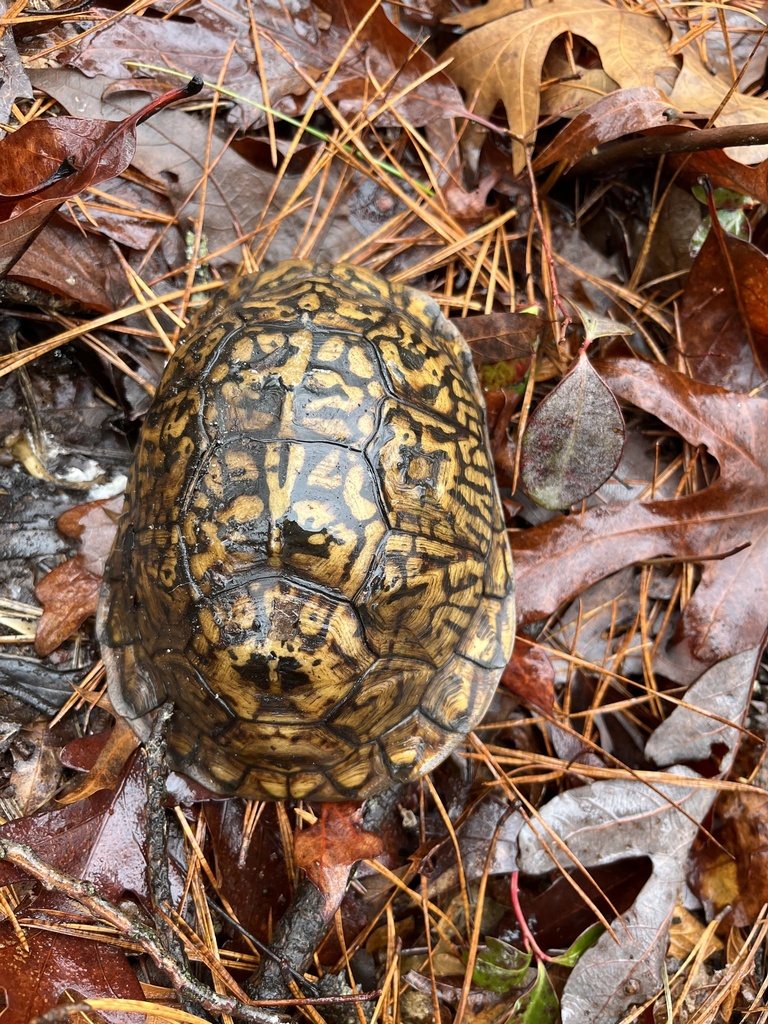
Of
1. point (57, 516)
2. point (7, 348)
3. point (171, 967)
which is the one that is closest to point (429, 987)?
point (171, 967)

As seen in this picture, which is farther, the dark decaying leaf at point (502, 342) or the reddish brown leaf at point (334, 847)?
the dark decaying leaf at point (502, 342)

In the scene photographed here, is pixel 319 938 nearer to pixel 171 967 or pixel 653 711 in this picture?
pixel 171 967

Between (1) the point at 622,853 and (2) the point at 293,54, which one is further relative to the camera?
(2) the point at 293,54

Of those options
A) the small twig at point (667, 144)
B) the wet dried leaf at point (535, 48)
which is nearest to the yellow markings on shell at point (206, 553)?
the wet dried leaf at point (535, 48)

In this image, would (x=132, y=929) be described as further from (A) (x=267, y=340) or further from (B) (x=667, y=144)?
(B) (x=667, y=144)

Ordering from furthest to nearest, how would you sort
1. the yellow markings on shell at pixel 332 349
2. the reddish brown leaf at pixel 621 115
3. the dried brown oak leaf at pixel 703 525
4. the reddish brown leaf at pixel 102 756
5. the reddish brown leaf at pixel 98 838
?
1. the dried brown oak leaf at pixel 703 525
2. the reddish brown leaf at pixel 621 115
3. the reddish brown leaf at pixel 102 756
4. the reddish brown leaf at pixel 98 838
5. the yellow markings on shell at pixel 332 349

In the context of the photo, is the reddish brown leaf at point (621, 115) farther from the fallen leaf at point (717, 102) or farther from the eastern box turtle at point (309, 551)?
the eastern box turtle at point (309, 551)

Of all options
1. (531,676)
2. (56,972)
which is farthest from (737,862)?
(56,972)
